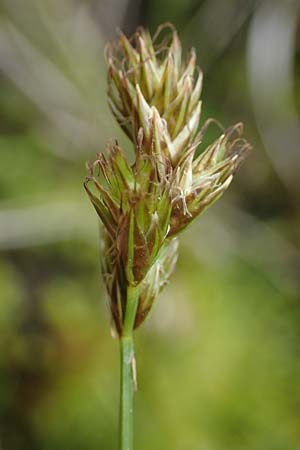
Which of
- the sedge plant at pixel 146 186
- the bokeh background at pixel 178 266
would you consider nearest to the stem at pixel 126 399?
the sedge plant at pixel 146 186

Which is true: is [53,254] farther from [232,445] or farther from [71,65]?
[71,65]

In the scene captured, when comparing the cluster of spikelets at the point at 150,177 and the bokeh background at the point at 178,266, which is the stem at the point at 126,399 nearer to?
the cluster of spikelets at the point at 150,177

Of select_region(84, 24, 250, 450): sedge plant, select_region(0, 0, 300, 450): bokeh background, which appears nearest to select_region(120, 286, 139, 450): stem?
select_region(84, 24, 250, 450): sedge plant

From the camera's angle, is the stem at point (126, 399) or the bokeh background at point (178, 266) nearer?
the stem at point (126, 399)

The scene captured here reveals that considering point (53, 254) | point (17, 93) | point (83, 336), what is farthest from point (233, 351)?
point (17, 93)

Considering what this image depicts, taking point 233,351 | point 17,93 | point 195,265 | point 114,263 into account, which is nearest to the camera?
point 114,263

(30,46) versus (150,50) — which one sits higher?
(30,46)

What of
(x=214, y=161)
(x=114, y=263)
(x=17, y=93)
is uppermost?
(x=17, y=93)

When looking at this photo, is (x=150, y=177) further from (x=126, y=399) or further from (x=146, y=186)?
(x=126, y=399)
